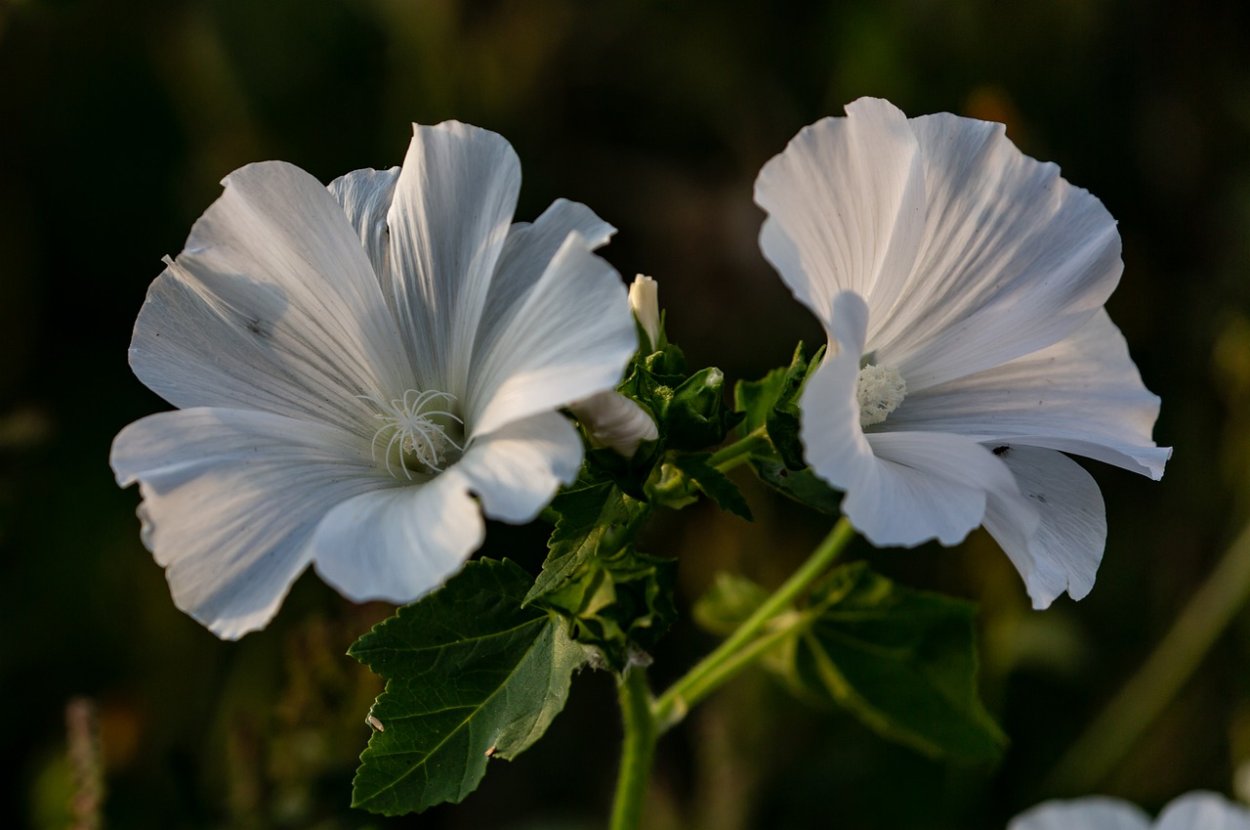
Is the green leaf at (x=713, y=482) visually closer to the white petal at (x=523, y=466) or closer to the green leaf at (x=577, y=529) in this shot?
the green leaf at (x=577, y=529)

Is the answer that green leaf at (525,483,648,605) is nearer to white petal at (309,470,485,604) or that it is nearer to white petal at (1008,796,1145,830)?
white petal at (309,470,485,604)

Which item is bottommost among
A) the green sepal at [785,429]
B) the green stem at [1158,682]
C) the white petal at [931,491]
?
the green stem at [1158,682]

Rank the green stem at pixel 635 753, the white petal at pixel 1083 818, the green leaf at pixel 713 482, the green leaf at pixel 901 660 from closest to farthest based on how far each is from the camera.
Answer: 1. the green leaf at pixel 713 482
2. the green stem at pixel 635 753
3. the white petal at pixel 1083 818
4. the green leaf at pixel 901 660

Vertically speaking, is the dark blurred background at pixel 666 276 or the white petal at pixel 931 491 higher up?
the white petal at pixel 931 491

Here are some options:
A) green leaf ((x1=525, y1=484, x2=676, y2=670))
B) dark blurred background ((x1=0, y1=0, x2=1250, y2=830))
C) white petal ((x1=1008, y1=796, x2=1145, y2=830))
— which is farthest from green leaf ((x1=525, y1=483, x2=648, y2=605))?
dark blurred background ((x1=0, y1=0, x2=1250, y2=830))

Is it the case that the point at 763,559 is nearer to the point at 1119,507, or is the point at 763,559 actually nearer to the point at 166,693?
the point at 1119,507

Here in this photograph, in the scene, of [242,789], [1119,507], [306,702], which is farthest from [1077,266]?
[1119,507]

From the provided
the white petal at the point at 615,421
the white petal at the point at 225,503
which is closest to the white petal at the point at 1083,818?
the white petal at the point at 615,421
